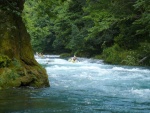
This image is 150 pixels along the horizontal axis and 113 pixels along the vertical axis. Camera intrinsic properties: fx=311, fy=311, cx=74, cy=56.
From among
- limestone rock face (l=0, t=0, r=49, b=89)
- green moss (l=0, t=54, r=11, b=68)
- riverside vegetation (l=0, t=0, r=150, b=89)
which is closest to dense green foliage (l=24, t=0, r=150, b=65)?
riverside vegetation (l=0, t=0, r=150, b=89)

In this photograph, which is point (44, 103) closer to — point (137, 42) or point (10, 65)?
point (10, 65)

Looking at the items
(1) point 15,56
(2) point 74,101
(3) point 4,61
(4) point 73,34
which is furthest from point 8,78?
(4) point 73,34

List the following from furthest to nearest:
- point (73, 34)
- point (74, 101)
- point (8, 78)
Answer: point (73, 34) → point (8, 78) → point (74, 101)

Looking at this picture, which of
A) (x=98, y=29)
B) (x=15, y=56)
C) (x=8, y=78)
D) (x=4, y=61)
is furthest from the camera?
(x=98, y=29)

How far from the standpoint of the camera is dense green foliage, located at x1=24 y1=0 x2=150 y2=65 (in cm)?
2279

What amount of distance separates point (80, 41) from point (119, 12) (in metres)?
12.8

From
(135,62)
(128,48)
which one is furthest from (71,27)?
(135,62)

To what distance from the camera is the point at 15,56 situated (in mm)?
11688

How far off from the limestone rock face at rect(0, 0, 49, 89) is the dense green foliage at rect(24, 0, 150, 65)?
5.63 ft

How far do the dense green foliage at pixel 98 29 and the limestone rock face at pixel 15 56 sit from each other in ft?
5.63

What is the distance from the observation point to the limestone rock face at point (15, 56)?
10594 mm

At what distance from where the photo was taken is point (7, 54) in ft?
37.6

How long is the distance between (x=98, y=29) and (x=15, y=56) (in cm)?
1815

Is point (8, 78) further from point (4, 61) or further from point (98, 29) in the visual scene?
point (98, 29)
